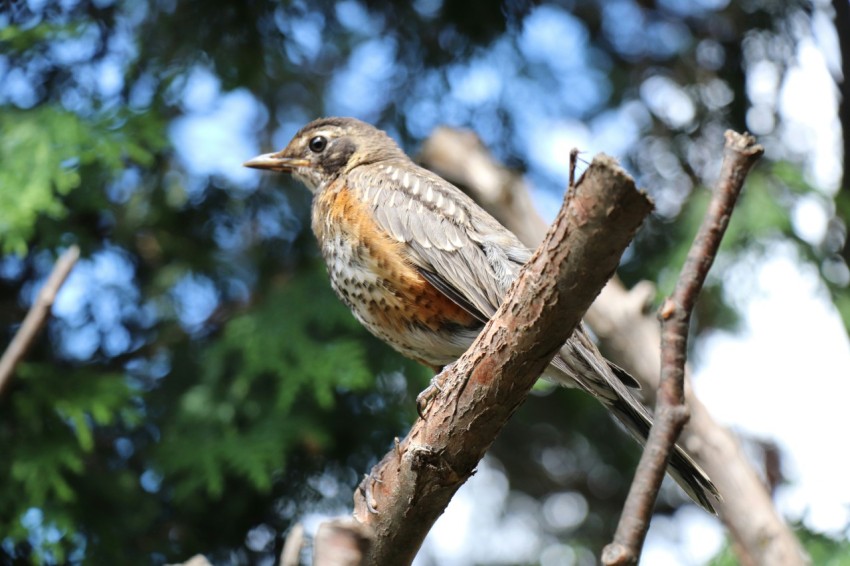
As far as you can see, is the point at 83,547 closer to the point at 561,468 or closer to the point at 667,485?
the point at 561,468

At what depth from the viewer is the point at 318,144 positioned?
4.12 metres

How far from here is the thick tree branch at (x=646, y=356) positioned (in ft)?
12.5

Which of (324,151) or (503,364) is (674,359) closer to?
(503,364)

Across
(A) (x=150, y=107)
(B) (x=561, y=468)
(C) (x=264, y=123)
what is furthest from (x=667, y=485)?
(A) (x=150, y=107)

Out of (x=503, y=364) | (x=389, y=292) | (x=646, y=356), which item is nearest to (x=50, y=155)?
(x=389, y=292)

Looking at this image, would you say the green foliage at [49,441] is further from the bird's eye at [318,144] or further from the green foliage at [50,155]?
the bird's eye at [318,144]

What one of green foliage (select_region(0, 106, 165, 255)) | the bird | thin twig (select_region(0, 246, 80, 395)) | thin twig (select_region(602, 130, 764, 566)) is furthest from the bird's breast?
thin twig (select_region(602, 130, 764, 566))

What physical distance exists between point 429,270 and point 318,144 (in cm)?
114

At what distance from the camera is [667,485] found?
5.40 metres

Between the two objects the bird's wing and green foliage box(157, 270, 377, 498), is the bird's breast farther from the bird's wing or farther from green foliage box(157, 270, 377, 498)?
green foliage box(157, 270, 377, 498)

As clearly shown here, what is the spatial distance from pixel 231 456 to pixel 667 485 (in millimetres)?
2442

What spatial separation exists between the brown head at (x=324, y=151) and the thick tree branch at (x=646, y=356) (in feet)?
2.59

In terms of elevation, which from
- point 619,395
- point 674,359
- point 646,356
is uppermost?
point 674,359

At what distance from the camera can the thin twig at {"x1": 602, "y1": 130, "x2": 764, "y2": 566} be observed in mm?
1791
